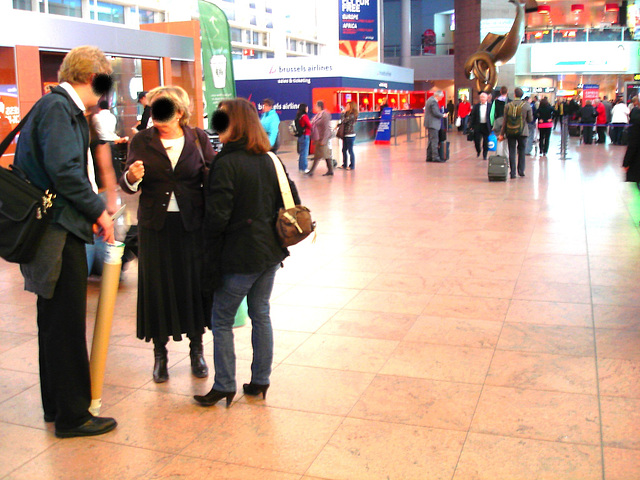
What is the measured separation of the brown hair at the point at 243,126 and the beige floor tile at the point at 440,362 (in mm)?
1519

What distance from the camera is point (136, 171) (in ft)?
11.8

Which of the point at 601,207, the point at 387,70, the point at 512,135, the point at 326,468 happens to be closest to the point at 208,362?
the point at 326,468

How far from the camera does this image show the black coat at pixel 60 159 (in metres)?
3.07

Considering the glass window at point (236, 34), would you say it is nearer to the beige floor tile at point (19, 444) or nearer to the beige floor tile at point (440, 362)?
the beige floor tile at point (440, 362)

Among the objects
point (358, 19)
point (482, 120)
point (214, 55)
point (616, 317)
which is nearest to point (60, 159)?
point (616, 317)

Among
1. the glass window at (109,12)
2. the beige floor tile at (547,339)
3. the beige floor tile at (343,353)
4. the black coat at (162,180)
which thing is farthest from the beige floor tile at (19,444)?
the glass window at (109,12)

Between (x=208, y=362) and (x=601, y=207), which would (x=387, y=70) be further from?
(x=208, y=362)

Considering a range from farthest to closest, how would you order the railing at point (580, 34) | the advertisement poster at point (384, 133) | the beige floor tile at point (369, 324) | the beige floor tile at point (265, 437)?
the railing at point (580, 34)
the advertisement poster at point (384, 133)
the beige floor tile at point (369, 324)
the beige floor tile at point (265, 437)

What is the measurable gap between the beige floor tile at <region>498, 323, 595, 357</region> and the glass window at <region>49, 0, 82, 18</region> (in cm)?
1916

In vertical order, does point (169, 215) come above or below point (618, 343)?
above

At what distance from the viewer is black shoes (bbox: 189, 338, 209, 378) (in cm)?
405

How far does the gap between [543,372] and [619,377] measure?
0.40 m

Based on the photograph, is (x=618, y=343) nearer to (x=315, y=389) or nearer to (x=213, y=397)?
(x=315, y=389)

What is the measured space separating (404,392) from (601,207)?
706cm
